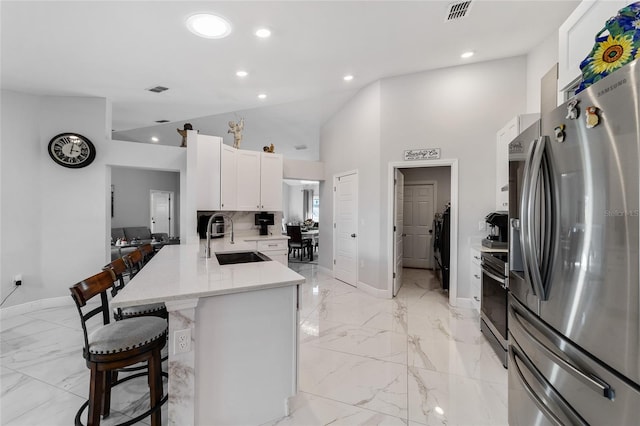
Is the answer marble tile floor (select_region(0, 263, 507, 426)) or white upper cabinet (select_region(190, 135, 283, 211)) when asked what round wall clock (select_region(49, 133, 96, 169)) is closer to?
white upper cabinet (select_region(190, 135, 283, 211))

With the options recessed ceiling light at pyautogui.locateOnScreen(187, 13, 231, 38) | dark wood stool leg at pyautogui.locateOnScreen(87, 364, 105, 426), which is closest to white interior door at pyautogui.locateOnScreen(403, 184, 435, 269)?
recessed ceiling light at pyautogui.locateOnScreen(187, 13, 231, 38)

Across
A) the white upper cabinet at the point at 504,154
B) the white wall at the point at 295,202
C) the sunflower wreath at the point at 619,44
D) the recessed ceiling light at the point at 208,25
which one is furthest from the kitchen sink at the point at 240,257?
the white wall at the point at 295,202

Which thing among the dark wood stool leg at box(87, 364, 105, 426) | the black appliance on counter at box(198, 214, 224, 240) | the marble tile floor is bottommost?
the marble tile floor

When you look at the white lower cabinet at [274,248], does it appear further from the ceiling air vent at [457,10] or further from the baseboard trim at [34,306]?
the ceiling air vent at [457,10]

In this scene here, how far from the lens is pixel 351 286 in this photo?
187 inches

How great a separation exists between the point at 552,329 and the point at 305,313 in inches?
110

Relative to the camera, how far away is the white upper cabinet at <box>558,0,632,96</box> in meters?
1.34

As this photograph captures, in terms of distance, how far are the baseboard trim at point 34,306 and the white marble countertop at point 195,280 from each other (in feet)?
9.32

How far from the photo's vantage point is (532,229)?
1123 millimetres

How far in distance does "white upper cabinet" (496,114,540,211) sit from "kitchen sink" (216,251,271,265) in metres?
2.81

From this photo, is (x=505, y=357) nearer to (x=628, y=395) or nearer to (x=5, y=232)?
(x=628, y=395)

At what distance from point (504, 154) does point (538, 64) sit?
117 centimetres

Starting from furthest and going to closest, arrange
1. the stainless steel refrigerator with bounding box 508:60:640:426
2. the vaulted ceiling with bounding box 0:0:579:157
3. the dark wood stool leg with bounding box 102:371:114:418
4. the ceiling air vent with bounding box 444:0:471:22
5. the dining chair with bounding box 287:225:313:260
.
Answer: the dining chair with bounding box 287:225:313:260
the ceiling air vent with bounding box 444:0:471:22
the vaulted ceiling with bounding box 0:0:579:157
the dark wood stool leg with bounding box 102:371:114:418
the stainless steel refrigerator with bounding box 508:60:640:426

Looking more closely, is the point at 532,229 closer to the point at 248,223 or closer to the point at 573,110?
the point at 573,110
